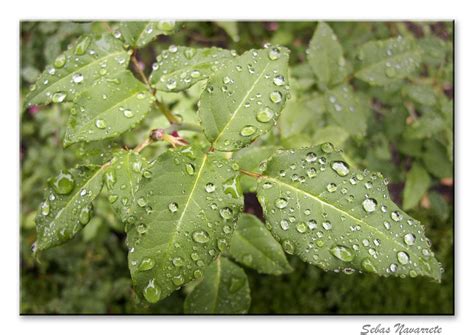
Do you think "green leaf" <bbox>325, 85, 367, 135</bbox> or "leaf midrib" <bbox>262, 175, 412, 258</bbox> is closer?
"leaf midrib" <bbox>262, 175, 412, 258</bbox>

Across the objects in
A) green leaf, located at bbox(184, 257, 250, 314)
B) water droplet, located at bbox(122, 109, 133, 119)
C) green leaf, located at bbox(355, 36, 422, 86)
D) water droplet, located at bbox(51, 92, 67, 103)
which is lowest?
green leaf, located at bbox(184, 257, 250, 314)

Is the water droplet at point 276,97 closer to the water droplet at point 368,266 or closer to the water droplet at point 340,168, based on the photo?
the water droplet at point 340,168

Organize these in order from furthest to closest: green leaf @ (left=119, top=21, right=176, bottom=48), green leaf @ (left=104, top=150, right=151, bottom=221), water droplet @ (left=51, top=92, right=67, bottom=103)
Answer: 1. green leaf @ (left=119, top=21, right=176, bottom=48)
2. water droplet @ (left=51, top=92, right=67, bottom=103)
3. green leaf @ (left=104, top=150, right=151, bottom=221)

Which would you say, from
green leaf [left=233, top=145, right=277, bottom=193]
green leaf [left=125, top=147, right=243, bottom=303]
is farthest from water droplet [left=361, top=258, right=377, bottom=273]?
green leaf [left=233, top=145, right=277, bottom=193]

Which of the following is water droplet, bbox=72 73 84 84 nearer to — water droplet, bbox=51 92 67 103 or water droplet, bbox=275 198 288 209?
water droplet, bbox=51 92 67 103

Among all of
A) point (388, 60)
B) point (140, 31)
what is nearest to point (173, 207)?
point (140, 31)

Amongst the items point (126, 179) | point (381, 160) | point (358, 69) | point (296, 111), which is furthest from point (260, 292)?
point (126, 179)

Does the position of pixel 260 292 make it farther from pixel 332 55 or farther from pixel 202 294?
pixel 332 55
